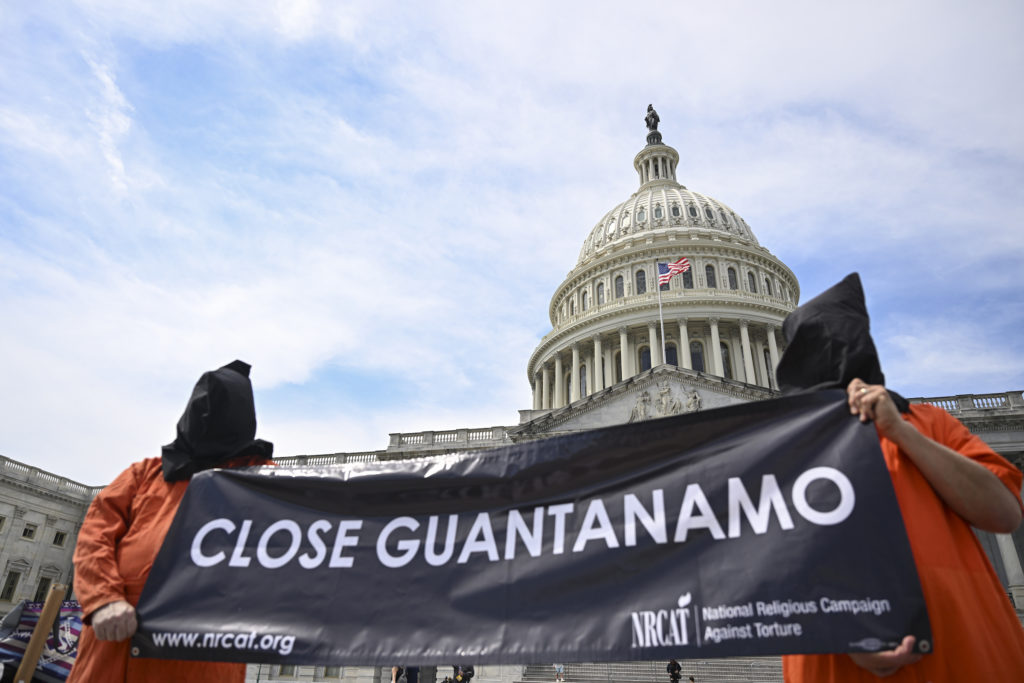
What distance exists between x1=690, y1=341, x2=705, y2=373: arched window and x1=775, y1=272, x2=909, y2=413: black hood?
53.2 m

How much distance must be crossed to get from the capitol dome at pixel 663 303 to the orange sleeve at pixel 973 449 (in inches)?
1829

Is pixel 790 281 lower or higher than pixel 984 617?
higher

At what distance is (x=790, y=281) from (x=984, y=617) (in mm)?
70600

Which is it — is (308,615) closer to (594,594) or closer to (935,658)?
(594,594)

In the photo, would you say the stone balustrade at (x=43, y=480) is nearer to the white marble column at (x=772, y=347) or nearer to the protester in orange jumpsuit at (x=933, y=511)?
the white marble column at (x=772, y=347)

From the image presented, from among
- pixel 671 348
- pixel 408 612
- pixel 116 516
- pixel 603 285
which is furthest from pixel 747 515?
pixel 603 285

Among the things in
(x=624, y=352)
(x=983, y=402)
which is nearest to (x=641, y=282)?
(x=624, y=352)

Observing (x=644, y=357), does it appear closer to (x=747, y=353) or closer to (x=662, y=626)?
(x=747, y=353)

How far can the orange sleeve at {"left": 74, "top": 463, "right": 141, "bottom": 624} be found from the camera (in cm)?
397

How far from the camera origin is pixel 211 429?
472 centimetres

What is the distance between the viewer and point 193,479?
4.47 m

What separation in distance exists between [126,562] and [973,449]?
16.7 feet

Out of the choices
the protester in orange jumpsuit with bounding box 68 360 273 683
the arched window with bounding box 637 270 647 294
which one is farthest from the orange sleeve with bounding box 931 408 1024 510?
the arched window with bounding box 637 270 647 294

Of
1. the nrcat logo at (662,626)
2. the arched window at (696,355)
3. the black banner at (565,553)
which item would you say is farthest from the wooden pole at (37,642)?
the arched window at (696,355)
